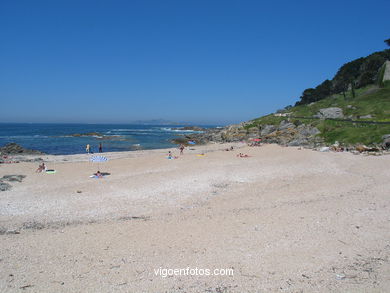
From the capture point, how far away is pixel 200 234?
10367 millimetres

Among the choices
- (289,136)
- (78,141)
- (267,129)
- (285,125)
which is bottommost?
(78,141)

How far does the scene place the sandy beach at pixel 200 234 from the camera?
7469mm

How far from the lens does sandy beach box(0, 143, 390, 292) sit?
7.47m

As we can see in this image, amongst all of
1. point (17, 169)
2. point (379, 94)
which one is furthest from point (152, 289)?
point (379, 94)

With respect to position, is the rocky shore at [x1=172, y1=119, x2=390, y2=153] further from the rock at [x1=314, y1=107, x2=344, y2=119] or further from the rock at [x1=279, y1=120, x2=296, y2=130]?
the rock at [x1=314, y1=107, x2=344, y2=119]

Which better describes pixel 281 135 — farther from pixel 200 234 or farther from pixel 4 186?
pixel 4 186

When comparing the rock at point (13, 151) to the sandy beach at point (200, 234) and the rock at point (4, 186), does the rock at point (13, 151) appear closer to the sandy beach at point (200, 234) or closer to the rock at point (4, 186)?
the sandy beach at point (200, 234)

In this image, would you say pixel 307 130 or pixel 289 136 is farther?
pixel 289 136

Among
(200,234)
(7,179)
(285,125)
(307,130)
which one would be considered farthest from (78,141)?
(200,234)

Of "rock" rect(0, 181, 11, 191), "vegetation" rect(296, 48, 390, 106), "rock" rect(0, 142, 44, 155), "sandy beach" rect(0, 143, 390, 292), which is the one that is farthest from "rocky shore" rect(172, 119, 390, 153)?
"rock" rect(0, 142, 44, 155)

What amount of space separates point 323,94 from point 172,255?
96.9 m

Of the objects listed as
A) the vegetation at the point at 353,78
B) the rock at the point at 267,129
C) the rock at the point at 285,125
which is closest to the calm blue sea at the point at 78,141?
the rock at the point at 267,129

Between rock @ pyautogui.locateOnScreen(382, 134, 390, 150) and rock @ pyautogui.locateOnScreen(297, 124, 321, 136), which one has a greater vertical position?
rock @ pyautogui.locateOnScreen(297, 124, 321, 136)

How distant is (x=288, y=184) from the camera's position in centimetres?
1777
